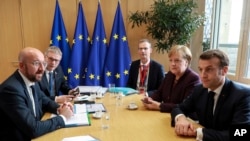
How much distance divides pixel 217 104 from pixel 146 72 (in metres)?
1.80

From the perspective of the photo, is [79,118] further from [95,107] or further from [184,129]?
[184,129]

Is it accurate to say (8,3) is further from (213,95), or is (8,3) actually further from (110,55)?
(213,95)

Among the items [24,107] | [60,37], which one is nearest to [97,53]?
[60,37]

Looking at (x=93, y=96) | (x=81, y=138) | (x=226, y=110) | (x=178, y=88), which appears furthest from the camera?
(x=93, y=96)

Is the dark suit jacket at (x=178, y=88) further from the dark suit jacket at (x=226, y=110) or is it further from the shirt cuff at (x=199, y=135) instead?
the shirt cuff at (x=199, y=135)

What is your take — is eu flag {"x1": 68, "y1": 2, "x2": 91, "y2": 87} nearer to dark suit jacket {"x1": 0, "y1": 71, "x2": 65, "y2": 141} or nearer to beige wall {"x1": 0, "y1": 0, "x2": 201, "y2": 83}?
beige wall {"x1": 0, "y1": 0, "x2": 201, "y2": 83}

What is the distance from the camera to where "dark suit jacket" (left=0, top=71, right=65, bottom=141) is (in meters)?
1.59

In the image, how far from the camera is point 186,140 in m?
1.54

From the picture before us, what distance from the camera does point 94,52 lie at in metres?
4.03

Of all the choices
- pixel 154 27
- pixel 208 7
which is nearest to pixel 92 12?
pixel 154 27

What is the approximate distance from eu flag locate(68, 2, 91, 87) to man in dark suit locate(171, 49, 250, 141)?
8.34 feet

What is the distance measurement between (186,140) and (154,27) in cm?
255

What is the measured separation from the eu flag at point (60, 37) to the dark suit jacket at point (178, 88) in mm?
2196

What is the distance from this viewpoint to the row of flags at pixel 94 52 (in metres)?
3.99
